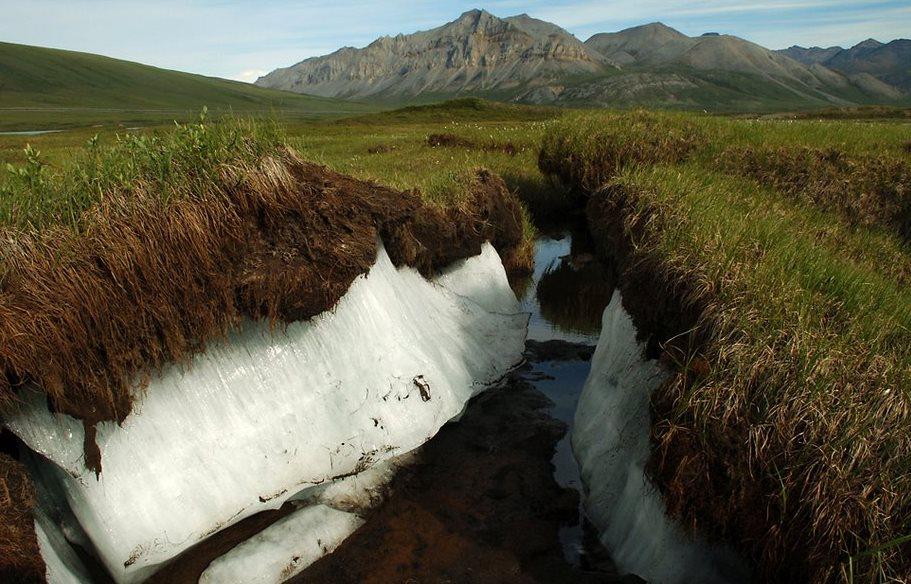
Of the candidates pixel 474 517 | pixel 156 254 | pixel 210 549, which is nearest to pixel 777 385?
pixel 474 517

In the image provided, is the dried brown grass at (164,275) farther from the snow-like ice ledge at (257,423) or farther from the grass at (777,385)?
the grass at (777,385)

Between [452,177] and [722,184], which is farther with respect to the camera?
[452,177]

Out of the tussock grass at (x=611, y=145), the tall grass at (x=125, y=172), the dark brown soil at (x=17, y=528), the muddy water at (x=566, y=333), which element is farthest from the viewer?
the tussock grass at (x=611, y=145)

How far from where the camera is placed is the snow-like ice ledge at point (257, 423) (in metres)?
6.63

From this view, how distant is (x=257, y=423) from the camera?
8008 millimetres

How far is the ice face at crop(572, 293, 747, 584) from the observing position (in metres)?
6.22

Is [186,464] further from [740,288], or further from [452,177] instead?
[452,177]

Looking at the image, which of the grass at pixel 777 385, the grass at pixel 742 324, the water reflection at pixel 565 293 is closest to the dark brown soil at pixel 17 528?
the grass at pixel 742 324

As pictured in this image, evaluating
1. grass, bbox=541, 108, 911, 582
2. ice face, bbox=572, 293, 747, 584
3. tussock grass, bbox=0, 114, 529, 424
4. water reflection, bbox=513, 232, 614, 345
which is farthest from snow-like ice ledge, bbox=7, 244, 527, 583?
water reflection, bbox=513, 232, 614, 345

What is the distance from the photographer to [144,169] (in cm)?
802

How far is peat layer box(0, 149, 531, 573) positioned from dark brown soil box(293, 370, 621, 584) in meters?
3.06

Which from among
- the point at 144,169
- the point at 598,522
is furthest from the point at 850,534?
the point at 144,169

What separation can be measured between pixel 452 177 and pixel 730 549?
40.2ft

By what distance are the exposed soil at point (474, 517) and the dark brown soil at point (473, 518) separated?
1cm
